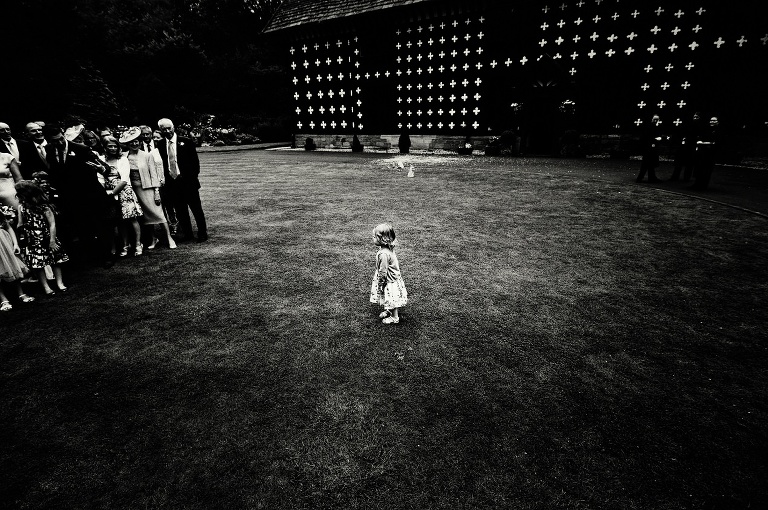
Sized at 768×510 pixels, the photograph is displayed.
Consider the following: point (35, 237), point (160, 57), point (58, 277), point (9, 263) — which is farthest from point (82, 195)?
point (160, 57)

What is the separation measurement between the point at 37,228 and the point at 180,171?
2326 mm

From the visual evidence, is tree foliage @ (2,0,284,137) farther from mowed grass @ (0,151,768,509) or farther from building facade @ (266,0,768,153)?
mowed grass @ (0,151,768,509)

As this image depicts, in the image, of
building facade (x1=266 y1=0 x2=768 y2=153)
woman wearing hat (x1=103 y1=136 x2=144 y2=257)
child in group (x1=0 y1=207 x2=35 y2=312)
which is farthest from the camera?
building facade (x1=266 y1=0 x2=768 y2=153)

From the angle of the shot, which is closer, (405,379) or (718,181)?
(405,379)

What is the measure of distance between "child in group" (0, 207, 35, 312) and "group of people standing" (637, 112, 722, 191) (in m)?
13.6

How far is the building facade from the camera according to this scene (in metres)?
15.3

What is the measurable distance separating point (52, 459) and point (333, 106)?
26.2 metres

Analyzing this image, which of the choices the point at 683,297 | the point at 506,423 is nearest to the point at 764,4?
the point at 683,297

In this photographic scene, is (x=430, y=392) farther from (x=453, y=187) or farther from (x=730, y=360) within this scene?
(x=453, y=187)

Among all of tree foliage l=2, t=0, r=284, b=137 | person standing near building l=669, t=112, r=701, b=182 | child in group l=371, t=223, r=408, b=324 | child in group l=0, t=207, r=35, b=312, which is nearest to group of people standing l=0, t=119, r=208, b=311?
child in group l=0, t=207, r=35, b=312

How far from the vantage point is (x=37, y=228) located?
16.4 ft

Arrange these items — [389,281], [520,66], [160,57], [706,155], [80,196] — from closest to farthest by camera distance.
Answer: [389,281] → [80,196] → [706,155] → [520,66] → [160,57]

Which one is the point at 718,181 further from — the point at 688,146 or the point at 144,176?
the point at 144,176

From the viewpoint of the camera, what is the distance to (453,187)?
11.5 meters
